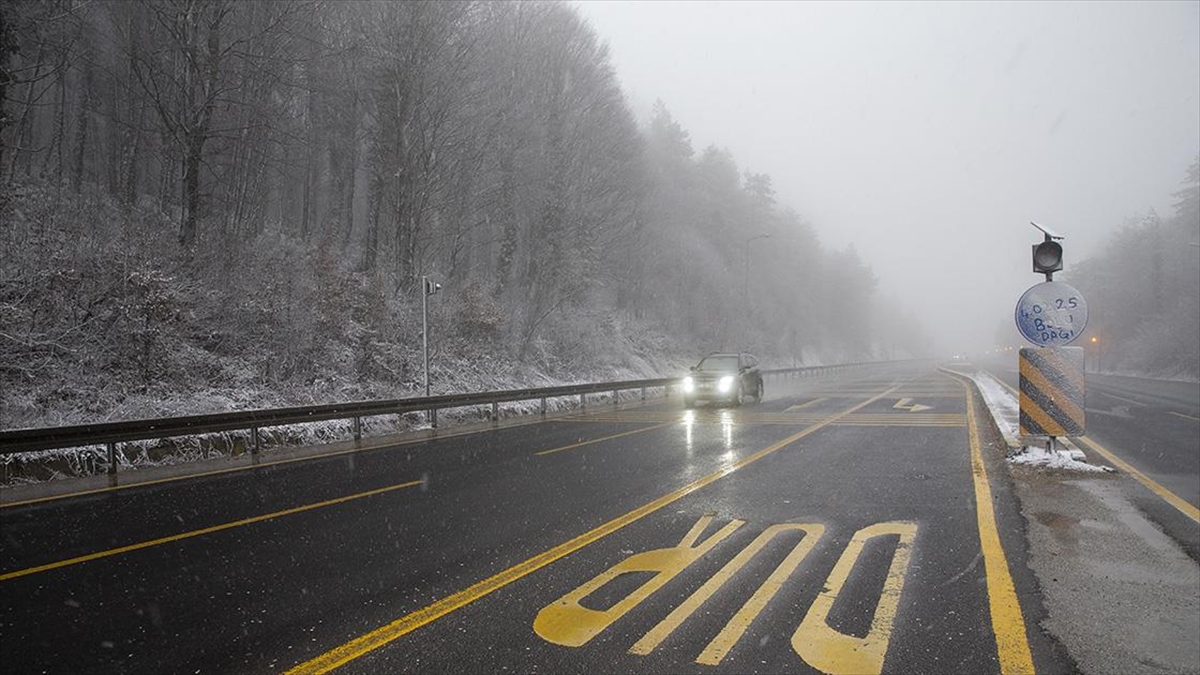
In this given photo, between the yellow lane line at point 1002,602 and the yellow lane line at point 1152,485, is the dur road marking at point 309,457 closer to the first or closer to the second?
the yellow lane line at point 1002,602

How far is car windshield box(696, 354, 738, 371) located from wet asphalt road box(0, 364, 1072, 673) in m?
12.3

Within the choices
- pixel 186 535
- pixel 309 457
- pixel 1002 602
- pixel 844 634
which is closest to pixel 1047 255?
pixel 1002 602

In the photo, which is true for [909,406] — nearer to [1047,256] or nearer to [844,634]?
[1047,256]

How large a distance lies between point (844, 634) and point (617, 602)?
55.2 inches

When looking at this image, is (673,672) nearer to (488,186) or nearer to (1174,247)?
(488,186)

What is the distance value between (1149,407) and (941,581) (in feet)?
70.3

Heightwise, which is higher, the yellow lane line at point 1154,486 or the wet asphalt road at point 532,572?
the wet asphalt road at point 532,572

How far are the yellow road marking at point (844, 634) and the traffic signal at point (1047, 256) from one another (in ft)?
18.7

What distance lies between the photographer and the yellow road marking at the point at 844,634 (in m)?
3.45

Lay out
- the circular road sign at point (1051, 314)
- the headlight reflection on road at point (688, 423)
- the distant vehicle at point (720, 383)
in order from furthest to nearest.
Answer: the distant vehicle at point (720, 383) → the headlight reflection on road at point (688, 423) → the circular road sign at point (1051, 314)

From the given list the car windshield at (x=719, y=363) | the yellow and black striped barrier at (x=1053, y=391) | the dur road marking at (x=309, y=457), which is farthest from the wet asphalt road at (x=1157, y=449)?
the dur road marking at (x=309, y=457)

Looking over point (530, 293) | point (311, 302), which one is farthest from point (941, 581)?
point (530, 293)

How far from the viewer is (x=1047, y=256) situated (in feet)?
29.3

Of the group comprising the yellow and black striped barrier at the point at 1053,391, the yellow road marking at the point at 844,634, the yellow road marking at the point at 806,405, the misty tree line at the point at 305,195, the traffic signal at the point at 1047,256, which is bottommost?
the yellow road marking at the point at 844,634
